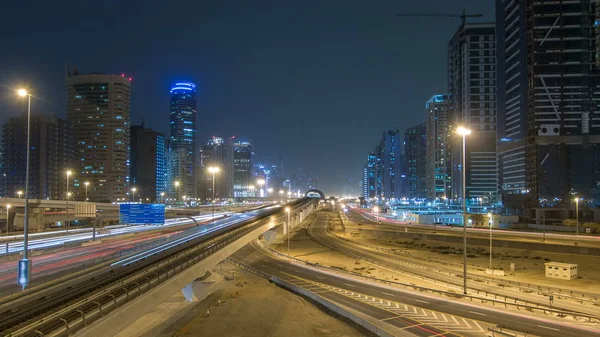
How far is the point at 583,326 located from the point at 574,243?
41.4m

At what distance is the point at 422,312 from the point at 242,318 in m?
11.3

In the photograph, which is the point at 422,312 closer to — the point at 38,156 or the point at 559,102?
the point at 559,102

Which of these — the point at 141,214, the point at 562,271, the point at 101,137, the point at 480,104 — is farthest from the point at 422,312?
the point at 101,137

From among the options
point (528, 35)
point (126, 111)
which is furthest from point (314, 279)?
point (126, 111)

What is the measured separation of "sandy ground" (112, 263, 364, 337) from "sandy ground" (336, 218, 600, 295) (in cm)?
2191

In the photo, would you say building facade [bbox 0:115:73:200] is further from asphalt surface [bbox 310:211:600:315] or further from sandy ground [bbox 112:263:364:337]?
sandy ground [bbox 112:263:364:337]

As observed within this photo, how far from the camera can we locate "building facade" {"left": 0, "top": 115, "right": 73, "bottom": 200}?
465 feet

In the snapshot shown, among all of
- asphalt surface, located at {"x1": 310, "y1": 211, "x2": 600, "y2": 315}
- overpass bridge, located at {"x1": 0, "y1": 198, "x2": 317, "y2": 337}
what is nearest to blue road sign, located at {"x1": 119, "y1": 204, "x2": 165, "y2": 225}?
overpass bridge, located at {"x1": 0, "y1": 198, "x2": 317, "y2": 337}

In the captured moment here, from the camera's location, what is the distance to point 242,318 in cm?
2770

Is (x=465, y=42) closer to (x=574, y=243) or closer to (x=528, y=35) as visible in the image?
(x=528, y=35)

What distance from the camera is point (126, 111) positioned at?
16425 cm

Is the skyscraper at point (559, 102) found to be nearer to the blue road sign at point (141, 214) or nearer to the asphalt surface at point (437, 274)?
the asphalt surface at point (437, 274)

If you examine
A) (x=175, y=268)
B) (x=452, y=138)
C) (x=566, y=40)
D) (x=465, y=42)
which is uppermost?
(x=465, y=42)

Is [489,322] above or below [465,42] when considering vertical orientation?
below
